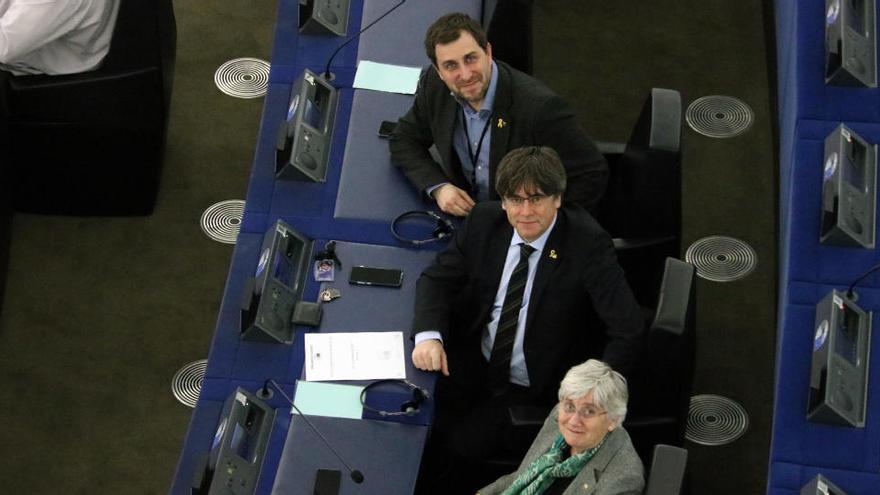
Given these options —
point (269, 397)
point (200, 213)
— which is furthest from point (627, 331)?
point (200, 213)

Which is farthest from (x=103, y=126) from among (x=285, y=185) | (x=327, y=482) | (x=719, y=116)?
(x=719, y=116)

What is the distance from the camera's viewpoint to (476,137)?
4.93 m

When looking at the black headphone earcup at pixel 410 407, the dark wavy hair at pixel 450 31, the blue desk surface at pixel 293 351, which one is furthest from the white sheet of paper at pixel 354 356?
the dark wavy hair at pixel 450 31

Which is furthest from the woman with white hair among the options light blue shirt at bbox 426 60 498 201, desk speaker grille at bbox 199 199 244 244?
desk speaker grille at bbox 199 199 244 244

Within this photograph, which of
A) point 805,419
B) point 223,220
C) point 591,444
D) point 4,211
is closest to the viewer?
point 591,444

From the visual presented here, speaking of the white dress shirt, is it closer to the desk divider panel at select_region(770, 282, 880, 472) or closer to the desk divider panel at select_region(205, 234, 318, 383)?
the desk divider panel at select_region(205, 234, 318, 383)

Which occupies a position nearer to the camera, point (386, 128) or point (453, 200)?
point (453, 200)

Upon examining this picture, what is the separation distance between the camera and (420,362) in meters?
4.34

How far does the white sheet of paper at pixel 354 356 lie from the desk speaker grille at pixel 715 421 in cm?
135

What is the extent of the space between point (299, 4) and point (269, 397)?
6.06ft

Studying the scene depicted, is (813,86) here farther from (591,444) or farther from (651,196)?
(591,444)

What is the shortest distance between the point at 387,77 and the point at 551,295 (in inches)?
50.2

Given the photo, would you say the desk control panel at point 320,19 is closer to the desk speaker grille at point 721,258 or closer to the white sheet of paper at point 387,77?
the white sheet of paper at point 387,77

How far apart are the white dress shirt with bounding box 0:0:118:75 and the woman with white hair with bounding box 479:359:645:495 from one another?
2724 mm
